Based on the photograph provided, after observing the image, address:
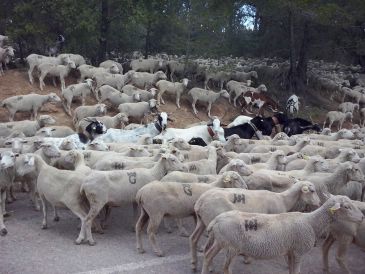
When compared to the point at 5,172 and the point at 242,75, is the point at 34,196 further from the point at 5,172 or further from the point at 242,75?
the point at 242,75

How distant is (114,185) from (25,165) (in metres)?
1.92

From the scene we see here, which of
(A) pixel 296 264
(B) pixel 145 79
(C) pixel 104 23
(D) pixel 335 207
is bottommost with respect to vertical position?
(A) pixel 296 264

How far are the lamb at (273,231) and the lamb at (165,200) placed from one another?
44.1 inches

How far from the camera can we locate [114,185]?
791 cm

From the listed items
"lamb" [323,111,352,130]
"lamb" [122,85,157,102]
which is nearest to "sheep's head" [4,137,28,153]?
"lamb" [122,85,157,102]

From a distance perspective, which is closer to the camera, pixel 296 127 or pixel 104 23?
pixel 296 127

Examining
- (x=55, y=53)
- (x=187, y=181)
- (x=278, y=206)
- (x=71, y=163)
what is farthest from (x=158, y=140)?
(x=55, y=53)

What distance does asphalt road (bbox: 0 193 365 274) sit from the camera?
6.71 m

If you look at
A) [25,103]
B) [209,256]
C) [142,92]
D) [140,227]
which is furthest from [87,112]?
[209,256]

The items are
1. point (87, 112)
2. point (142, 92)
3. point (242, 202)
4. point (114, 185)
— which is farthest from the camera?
point (142, 92)

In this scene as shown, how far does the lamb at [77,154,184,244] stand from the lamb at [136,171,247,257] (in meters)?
0.60

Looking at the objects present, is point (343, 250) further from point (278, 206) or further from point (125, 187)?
point (125, 187)

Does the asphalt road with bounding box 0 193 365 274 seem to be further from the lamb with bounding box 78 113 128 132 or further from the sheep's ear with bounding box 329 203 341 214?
the lamb with bounding box 78 113 128 132

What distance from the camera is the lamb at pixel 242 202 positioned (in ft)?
21.9
